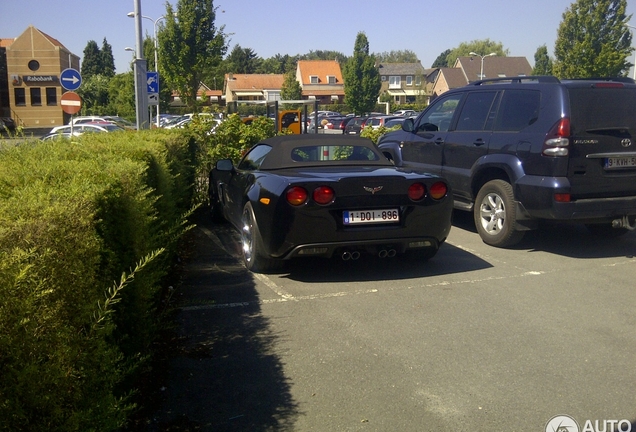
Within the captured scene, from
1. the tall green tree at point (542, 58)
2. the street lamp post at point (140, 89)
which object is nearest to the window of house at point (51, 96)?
the street lamp post at point (140, 89)

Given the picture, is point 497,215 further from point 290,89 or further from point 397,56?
point 397,56

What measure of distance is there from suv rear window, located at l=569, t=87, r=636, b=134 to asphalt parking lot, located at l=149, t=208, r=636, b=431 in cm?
159

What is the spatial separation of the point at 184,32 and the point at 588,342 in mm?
34373

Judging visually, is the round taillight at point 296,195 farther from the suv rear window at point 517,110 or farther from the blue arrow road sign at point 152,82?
the blue arrow road sign at point 152,82

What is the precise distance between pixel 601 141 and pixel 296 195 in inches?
145

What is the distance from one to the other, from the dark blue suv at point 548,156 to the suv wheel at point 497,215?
12mm

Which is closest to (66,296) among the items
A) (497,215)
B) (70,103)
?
(497,215)

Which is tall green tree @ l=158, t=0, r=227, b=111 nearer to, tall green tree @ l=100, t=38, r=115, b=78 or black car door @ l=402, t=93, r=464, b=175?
black car door @ l=402, t=93, r=464, b=175

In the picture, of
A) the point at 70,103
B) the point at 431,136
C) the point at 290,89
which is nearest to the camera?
the point at 431,136

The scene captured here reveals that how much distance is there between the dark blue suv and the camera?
24.5 ft

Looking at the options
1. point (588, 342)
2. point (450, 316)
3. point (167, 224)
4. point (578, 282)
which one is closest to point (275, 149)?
point (167, 224)

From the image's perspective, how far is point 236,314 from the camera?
5711 mm

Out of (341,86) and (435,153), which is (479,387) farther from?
(341,86)

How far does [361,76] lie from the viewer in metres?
73.6
